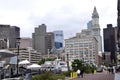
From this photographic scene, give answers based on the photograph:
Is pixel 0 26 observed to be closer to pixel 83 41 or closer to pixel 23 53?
pixel 23 53

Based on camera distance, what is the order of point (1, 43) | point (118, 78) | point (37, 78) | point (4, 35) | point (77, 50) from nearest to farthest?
point (118, 78) → point (37, 78) → point (1, 43) → point (77, 50) → point (4, 35)

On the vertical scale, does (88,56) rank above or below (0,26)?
below

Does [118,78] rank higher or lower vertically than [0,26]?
lower

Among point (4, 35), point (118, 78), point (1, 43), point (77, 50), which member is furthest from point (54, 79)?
point (4, 35)

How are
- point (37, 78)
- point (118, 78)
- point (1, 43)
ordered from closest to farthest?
1. point (118, 78)
2. point (37, 78)
3. point (1, 43)

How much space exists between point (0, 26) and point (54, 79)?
147 metres

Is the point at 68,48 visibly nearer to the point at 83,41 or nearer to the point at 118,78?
the point at 83,41

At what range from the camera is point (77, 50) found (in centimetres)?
14988

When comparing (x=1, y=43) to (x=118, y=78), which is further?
(x=1, y=43)

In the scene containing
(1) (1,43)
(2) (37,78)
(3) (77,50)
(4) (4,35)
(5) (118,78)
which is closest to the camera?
(5) (118,78)

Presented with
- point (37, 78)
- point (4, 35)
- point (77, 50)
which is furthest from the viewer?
point (4, 35)

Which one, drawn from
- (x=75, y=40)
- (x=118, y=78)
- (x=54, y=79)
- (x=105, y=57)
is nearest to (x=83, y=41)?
(x=75, y=40)

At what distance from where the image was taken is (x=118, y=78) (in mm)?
21906

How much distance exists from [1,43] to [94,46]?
1729 inches
